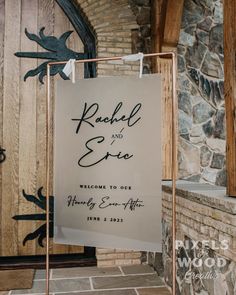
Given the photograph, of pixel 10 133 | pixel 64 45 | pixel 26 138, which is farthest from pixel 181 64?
pixel 10 133

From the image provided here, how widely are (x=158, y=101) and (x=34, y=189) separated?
211 cm

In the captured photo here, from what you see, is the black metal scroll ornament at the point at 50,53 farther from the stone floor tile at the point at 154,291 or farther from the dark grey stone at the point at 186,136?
the stone floor tile at the point at 154,291

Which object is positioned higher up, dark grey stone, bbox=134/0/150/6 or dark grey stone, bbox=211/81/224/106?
dark grey stone, bbox=134/0/150/6

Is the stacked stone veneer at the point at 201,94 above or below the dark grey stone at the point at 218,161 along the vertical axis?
above

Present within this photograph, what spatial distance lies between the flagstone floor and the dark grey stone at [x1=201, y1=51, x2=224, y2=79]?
2184 millimetres

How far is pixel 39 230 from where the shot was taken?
11.4ft

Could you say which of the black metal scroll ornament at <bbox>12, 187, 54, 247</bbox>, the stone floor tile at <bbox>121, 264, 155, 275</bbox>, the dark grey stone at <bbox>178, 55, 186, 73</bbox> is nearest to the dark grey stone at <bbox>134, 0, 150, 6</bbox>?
the dark grey stone at <bbox>178, 55, 186, 73</bbox>

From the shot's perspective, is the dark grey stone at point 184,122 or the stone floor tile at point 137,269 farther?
the dark grey stone at point 184,122

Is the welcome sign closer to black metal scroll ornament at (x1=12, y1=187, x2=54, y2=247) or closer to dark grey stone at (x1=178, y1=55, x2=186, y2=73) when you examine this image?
black metal scroll ornament at (x1=12, y1=187, x2=54, y2=247)

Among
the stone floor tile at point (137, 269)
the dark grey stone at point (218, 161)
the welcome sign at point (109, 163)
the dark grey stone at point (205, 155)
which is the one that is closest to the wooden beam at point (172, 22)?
the dark grey stone at point (205, 155)

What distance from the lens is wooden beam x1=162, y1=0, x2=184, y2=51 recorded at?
3205 mm

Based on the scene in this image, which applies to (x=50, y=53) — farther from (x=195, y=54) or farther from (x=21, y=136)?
(x=195, y=54)

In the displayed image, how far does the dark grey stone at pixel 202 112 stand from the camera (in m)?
3.67

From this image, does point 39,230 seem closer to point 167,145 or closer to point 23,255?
point 23,255
